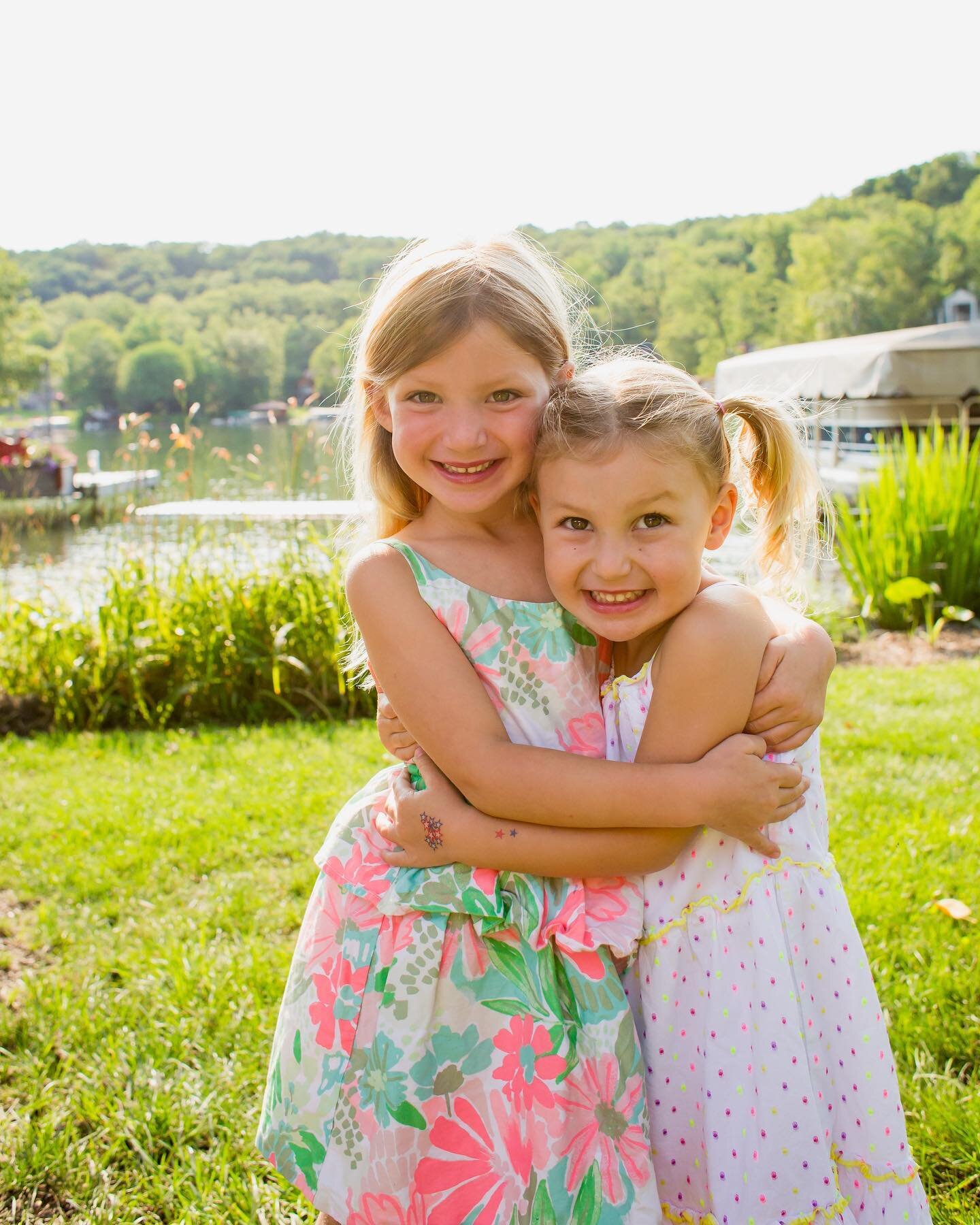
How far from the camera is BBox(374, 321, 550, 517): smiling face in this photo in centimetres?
156

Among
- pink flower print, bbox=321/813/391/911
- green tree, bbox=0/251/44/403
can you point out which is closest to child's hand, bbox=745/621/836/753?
pink flower print, bbox=321/813/391/911

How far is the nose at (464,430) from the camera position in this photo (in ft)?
5.10

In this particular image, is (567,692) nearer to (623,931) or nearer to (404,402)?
(623,931)

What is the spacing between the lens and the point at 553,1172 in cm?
140

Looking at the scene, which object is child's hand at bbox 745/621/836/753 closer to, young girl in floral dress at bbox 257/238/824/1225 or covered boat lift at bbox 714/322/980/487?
young girl in floral dress at bbox 257/238/824/1225

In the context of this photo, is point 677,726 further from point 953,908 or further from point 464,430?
point 953,908

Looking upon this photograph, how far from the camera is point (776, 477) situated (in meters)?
1.67

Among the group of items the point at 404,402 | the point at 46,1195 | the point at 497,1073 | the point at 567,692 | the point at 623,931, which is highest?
the point at 404,402

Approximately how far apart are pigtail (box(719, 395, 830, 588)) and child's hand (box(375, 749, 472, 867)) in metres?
0.70

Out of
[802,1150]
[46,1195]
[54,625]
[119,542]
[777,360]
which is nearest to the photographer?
[802,1150]

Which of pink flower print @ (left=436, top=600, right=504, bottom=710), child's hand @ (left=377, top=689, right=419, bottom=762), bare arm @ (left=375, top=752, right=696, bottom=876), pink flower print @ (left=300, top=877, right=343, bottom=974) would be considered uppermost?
pink flower print @ (left=436, top=600, right=504, bottom=710)

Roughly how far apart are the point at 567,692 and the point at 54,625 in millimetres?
4863

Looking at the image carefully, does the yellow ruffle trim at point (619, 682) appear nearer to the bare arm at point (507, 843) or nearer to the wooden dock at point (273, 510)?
the bare arm at point (507, 843)

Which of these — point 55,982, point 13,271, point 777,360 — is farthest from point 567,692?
point 13,271
